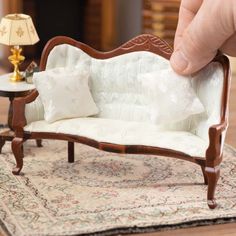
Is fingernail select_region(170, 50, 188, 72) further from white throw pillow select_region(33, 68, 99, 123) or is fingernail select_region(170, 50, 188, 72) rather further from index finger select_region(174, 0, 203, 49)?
white throw pillow select_region(33, 68, 99, 123)

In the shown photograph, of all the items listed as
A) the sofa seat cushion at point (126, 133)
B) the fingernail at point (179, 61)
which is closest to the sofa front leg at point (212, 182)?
the sofa seat cushion at point (126, 133)

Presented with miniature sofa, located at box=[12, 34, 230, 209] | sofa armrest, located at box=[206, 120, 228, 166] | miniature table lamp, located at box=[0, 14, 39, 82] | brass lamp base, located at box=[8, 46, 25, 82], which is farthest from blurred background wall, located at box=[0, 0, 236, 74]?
sofa armrest, located at box=[206, 120, 228, 166]

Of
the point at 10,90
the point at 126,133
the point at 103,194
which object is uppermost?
the point at 10,90

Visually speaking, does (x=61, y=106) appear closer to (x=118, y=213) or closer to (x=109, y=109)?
(x=109, y=109)

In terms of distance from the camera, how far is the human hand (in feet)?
6.42

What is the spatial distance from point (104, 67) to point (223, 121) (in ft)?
3.29

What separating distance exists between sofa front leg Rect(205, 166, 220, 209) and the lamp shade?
1727mm

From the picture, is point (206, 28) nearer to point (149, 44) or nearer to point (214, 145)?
point (214, 145)

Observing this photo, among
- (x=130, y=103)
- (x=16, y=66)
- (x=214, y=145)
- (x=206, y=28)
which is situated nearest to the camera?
(x=206, y=28)

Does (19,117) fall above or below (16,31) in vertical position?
below

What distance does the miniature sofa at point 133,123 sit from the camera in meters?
3.56

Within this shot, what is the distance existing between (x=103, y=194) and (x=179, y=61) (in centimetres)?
96

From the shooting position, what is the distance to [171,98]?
3.76 m

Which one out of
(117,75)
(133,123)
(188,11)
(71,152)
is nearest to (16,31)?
(117,75)
